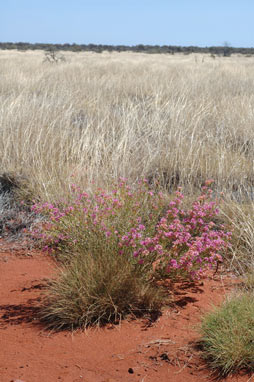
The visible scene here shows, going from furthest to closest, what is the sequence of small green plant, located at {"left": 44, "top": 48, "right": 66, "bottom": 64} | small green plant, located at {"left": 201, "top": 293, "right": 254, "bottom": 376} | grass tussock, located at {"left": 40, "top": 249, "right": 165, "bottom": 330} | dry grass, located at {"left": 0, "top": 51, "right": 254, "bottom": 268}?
1. small green plant, located at {"left": 44, "top": 48, "right": 66, "bottom": 64}
2. dry grass, located at {"left": 0, "top": 51, "right": 254, "bottom": 268}
3. grass tussock, located at {"left": 40, "top": 249, "right": 165, "bottom": 330}
4. small green plant, located at {"left": 201, "top": 293, "right": 254, "bottom": 376}

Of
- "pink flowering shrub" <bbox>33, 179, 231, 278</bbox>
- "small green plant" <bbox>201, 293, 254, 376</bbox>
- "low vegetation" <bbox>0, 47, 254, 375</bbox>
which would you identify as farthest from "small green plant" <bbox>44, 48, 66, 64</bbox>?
"small green plant" <bbox>201, 293, 254, 376</bbox>

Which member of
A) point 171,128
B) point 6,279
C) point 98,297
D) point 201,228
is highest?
point 171,128

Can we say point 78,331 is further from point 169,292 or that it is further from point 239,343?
point 239,343

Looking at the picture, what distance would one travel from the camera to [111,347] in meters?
2.99

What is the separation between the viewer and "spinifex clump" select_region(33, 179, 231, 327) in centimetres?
324

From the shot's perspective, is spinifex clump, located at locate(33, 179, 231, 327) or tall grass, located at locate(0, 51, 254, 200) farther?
tall grass, located at locate(0, 51, 254, 200)

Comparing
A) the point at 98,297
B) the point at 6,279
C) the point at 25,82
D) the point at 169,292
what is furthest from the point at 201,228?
the point at 25,82

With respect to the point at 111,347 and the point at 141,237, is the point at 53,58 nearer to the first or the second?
the point at 141,237

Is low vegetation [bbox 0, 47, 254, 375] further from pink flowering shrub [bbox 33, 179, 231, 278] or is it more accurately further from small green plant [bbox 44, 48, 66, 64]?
small green plant [bbox 44, 48, 66, 64]

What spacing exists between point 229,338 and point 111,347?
703mm

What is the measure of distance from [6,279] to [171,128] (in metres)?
3.06

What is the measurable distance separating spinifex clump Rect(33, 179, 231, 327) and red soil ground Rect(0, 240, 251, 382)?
125 mm

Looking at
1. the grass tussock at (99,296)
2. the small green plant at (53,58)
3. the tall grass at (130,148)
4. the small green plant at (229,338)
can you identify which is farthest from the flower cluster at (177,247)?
the small green plant at (53,58)

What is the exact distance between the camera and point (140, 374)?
2.73m
